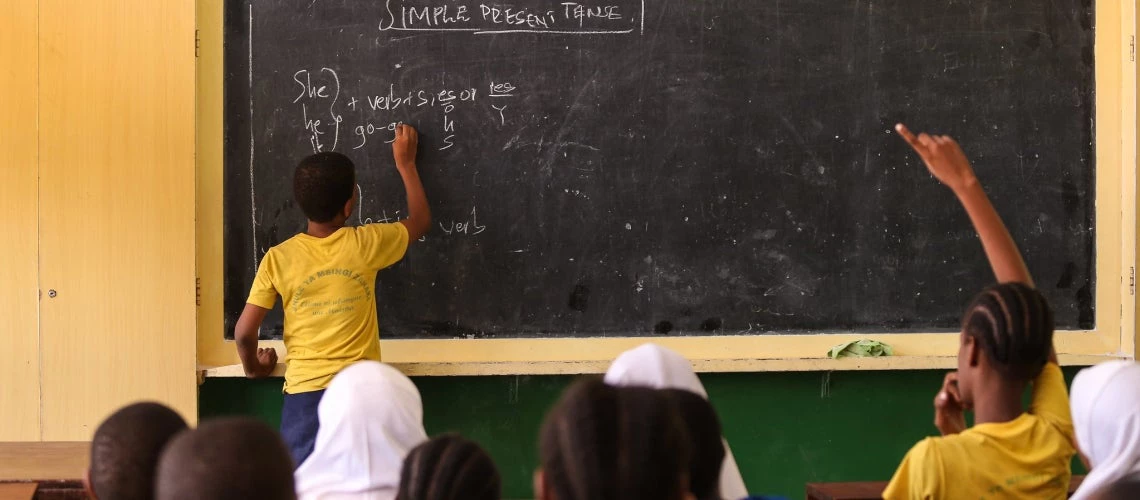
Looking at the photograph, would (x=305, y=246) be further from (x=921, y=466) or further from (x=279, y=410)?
(x=921, y=466)

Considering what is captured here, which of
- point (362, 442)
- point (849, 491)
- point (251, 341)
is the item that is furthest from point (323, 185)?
point (849, 491)

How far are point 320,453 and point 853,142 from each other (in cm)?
248

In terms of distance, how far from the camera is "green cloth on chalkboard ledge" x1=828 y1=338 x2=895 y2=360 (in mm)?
3951

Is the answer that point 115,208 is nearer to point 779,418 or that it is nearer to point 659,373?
point 659,373

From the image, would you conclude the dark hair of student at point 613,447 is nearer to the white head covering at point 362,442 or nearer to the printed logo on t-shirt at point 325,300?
the white head covering at point 362,442

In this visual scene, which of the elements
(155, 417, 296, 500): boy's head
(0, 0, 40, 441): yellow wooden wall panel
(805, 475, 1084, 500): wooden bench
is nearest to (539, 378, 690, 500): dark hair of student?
(155, 417, 296, 500): boy's head

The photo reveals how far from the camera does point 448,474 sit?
165 cm

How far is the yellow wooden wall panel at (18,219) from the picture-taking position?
363cm

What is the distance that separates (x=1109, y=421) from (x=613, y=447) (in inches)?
43.7

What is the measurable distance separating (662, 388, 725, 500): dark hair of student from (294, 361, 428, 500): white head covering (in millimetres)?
689

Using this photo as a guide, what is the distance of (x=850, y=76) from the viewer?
3973 millimetres

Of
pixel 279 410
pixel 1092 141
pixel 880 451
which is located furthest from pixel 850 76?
pixel 279 410

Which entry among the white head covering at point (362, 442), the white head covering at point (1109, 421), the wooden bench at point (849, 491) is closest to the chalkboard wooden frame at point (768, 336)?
the wooden bench at point (849, 491)

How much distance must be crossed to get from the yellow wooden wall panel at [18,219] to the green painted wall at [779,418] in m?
0.70
